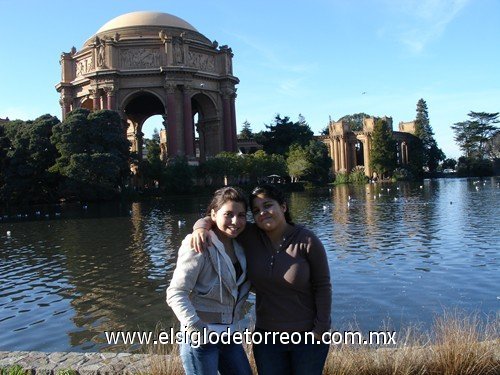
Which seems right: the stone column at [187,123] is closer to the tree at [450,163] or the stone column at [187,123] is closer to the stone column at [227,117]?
the stone column at [227,117]

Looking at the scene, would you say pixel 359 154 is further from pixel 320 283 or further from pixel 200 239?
pixel 200 239

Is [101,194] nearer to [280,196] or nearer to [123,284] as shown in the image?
[123,284]

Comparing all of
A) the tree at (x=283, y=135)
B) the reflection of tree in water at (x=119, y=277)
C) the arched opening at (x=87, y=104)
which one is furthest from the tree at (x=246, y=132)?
the reflection of tree in water at (x=119, y=277)

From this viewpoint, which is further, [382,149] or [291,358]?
[382,149]

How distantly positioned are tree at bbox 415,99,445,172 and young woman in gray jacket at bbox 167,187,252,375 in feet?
324

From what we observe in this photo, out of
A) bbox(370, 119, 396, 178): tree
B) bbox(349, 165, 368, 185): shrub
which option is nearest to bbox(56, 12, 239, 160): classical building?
bbox(349, 165, 368, 185): shrub

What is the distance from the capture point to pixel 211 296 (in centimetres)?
335

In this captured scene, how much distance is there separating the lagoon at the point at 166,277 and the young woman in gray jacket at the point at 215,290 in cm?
277

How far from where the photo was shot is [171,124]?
193 ft

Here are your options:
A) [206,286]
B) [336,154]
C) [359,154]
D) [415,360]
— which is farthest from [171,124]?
[206,286]

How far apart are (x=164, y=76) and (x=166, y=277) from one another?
50.2 m

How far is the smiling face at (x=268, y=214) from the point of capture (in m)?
3.46

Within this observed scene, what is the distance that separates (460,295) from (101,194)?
120 feet

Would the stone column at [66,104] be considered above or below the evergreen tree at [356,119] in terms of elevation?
below
